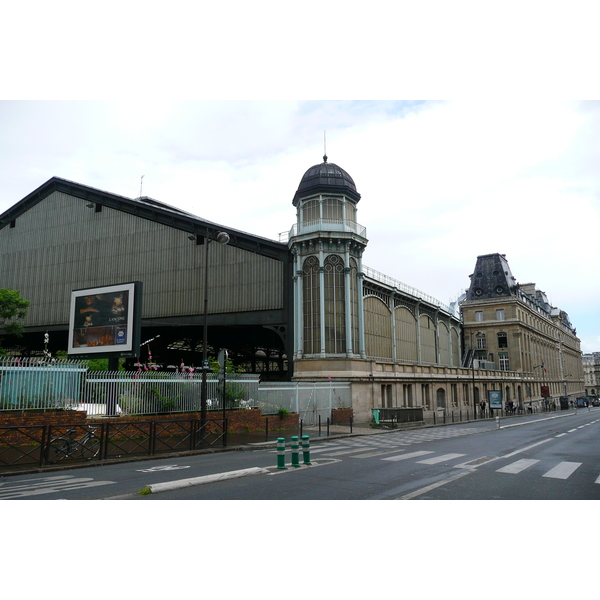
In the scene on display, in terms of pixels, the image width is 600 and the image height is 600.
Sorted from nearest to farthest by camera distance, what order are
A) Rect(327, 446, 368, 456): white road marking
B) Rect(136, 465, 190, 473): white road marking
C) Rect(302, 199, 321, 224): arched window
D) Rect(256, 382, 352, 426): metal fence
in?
Rect(136, 465, 190, 473): white road marking, Rect(327, 446, 368, 456): white road marking, Rect(256, 382, 352, 426): metal fence, Rect(302, 199, 321, 224): arched window

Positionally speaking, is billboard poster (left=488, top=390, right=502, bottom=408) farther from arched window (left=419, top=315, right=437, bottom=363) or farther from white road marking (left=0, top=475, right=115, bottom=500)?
white road marking (left=0, top=475, right=115, bottom=500)

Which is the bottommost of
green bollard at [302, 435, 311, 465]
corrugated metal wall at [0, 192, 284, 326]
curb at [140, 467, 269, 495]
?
curb at [140, 467, 269, 495]

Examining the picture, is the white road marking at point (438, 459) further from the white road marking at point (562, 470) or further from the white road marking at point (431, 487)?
the white road marking at point (562, 470)

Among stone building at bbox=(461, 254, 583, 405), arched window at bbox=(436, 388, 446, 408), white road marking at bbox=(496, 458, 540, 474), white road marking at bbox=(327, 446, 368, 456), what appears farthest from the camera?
stone building at bbox=(461, 254, 583, 405)

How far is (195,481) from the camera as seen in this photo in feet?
Result: 37.5

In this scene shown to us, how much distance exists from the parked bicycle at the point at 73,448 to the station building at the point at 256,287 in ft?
56.7

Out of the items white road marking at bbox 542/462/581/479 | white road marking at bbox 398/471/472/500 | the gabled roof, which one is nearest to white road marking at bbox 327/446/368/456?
white road marking at bbox 398/471/472/500

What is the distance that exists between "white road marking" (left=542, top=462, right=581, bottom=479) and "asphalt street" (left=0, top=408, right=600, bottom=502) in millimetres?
26

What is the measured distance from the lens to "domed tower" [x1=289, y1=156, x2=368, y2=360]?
3619 cm

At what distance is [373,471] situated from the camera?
13320 mm

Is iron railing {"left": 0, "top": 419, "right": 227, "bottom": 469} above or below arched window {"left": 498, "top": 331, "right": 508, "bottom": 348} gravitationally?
below

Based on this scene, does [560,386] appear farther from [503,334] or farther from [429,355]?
[429,355]

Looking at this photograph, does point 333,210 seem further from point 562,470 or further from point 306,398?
point 562,470

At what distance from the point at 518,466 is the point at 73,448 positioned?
13.2 m
